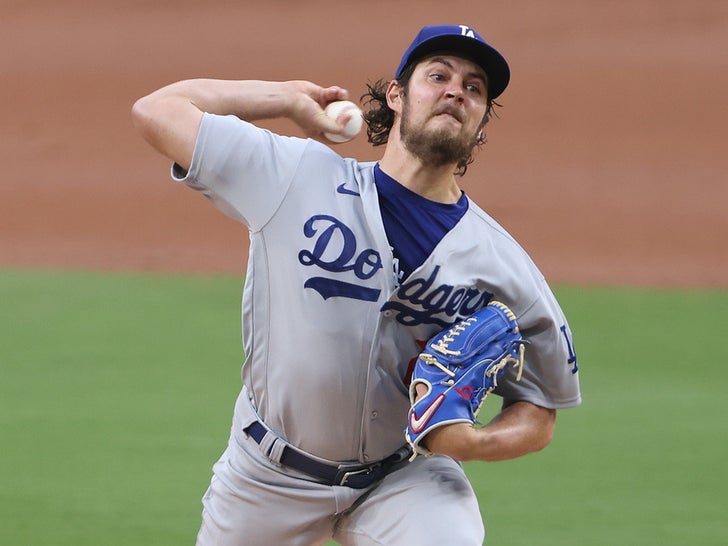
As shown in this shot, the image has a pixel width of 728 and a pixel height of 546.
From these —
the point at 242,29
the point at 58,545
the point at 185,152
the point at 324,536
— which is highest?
the point at 242,29

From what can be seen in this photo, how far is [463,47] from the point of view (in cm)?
335

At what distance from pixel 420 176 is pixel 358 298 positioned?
0.42m

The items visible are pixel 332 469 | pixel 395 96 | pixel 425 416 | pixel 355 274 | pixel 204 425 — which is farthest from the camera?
pixel 204 425

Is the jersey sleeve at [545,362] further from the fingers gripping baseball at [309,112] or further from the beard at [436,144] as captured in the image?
the fingers gripping baseball at [309,112]

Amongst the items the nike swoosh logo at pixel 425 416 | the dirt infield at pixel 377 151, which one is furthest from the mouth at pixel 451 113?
the dirt infield at pixel 377 151

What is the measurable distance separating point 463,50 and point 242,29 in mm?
12241

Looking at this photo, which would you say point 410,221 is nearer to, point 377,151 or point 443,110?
point 443,110

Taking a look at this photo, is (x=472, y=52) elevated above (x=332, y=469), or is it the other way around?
(x=472, y=52)

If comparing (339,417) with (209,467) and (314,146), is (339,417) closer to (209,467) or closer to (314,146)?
(314,146)

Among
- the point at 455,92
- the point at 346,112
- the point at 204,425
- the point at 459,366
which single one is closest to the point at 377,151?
the point at 204,425

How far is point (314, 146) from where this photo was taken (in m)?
3.35

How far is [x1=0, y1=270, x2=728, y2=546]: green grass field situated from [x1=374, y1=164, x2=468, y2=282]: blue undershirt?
6.68ft

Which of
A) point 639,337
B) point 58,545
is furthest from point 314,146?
point 639,337

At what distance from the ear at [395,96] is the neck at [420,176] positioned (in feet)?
0.49
